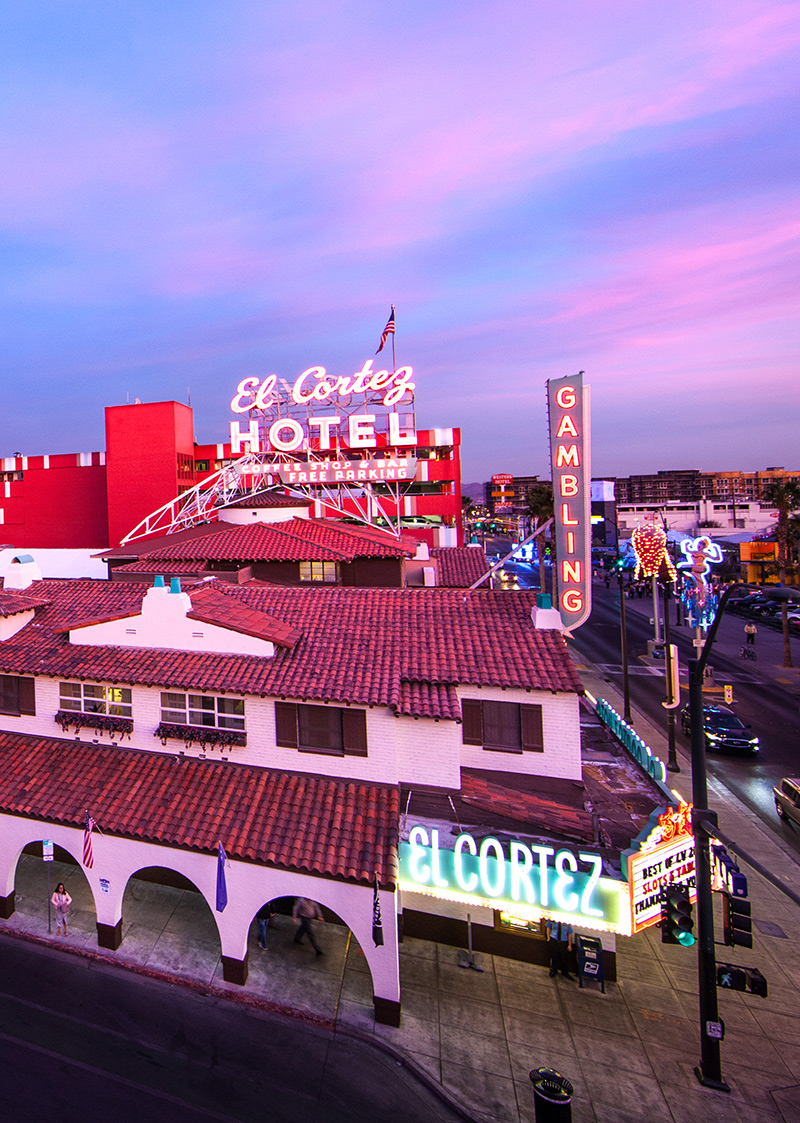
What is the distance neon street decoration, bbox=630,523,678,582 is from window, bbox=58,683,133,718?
30.0 meters

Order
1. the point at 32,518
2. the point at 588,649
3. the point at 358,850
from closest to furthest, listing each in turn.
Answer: the point at 358,850 < the point at 588,649 < the point at 32,518

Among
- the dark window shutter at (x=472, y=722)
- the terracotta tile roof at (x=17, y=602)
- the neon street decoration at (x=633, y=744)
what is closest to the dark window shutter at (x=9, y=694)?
the terracotta tile roof at (x=17, y=602)

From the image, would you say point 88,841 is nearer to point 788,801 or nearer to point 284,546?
point 284,546

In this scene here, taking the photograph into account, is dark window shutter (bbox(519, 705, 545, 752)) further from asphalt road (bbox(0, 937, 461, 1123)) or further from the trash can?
asphalt road (bbox(0, 937, 461, 1123))

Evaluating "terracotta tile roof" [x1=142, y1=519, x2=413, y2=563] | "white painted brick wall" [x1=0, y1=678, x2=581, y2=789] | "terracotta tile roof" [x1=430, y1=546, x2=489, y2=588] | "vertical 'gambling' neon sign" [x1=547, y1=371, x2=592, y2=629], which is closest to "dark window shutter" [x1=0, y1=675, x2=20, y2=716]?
"white painted brick wall" [x1=0, y1=678, x2=581, y2=789]

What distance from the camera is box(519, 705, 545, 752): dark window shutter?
1530 cm

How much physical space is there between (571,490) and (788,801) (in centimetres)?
1641

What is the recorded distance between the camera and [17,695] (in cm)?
1878

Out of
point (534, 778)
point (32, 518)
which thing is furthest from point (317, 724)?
point (32, 518)

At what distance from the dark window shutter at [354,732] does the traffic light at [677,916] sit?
7.90 m

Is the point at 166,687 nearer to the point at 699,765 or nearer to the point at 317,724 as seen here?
the point at 317,724

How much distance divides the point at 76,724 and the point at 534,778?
14540mm

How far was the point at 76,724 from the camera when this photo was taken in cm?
1762

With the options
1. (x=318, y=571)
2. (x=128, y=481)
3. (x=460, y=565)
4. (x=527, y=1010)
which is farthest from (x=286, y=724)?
(x=128, y=481)
